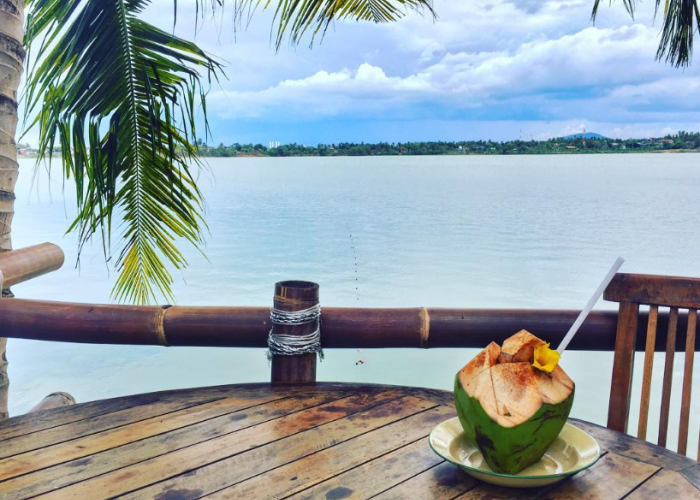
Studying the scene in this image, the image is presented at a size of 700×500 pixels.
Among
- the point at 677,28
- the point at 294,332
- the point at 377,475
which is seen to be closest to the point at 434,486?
the point at 377,475

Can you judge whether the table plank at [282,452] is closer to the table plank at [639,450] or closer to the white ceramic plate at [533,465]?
the white ceramic plate at [533,465]

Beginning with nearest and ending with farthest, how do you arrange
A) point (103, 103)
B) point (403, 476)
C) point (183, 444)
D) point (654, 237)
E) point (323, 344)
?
point (403, 476) → point (183, 444) → point (323, 344) → point (103, 103) → point (654, 237)

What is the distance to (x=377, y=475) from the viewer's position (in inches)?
37.5

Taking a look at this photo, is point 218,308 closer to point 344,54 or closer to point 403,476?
point 403,476

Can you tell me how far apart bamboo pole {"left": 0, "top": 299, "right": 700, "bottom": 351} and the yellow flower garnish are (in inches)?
25.3

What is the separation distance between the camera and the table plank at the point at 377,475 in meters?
0.90

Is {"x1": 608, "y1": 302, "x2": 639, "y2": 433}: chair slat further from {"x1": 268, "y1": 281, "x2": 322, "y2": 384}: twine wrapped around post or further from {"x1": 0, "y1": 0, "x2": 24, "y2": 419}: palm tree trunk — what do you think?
{"x1": 0, "y1": 0, "x2": 24, "y2": 419}: palm tree trunk

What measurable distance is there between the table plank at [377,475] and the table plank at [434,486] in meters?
0.01

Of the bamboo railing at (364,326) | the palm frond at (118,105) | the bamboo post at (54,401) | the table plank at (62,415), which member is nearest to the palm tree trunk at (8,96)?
the palm frond at (118,105)

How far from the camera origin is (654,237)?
50.8ft

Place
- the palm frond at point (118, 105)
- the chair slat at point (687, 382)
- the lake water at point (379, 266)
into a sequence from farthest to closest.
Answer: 1. the lake water at point (379, 266)
2. the palm frond at point (118, 105)
3. the chair slat at point (687, 382)

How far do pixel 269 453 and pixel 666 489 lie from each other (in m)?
0.59

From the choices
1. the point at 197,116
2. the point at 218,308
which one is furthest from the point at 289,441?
the point at 197,116

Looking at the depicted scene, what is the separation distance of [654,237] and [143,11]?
15.4 meters
